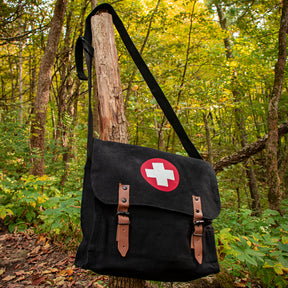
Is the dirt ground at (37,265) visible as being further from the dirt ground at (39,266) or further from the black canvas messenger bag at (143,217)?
the black canvas messenger bag at (143,217)

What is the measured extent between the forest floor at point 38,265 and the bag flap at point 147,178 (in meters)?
1.53

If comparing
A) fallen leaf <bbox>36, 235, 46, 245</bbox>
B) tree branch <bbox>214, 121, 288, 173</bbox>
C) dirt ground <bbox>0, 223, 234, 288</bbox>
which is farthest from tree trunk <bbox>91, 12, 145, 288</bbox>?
tree branch <bbox>214, 121, 288, 173</bbox>

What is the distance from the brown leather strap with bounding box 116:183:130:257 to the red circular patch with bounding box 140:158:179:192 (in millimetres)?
163

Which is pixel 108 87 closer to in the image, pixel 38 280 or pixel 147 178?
pixel 147 178

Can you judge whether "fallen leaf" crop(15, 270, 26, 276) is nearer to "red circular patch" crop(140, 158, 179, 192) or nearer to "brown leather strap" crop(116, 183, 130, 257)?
"brown leather strap" crop(116, 183, 130, 257)

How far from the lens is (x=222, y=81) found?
18.6ft

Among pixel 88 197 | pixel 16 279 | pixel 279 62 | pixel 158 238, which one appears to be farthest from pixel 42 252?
pixel 279 62

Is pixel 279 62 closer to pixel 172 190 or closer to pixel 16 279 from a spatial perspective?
pixel 172 190

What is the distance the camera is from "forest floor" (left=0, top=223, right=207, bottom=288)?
2266 mm

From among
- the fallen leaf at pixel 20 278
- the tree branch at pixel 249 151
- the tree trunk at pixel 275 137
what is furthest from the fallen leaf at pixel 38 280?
the tree trunk at pixel 275 137

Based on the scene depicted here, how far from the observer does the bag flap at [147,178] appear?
1005 mm

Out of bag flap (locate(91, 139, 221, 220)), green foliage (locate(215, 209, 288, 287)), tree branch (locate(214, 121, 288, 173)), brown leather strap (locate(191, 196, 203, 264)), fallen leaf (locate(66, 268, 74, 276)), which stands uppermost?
tree branch (locate(214, 121, 288, 173))

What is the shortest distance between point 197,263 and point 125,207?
0.53 meters

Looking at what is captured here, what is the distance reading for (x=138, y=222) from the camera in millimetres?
982
